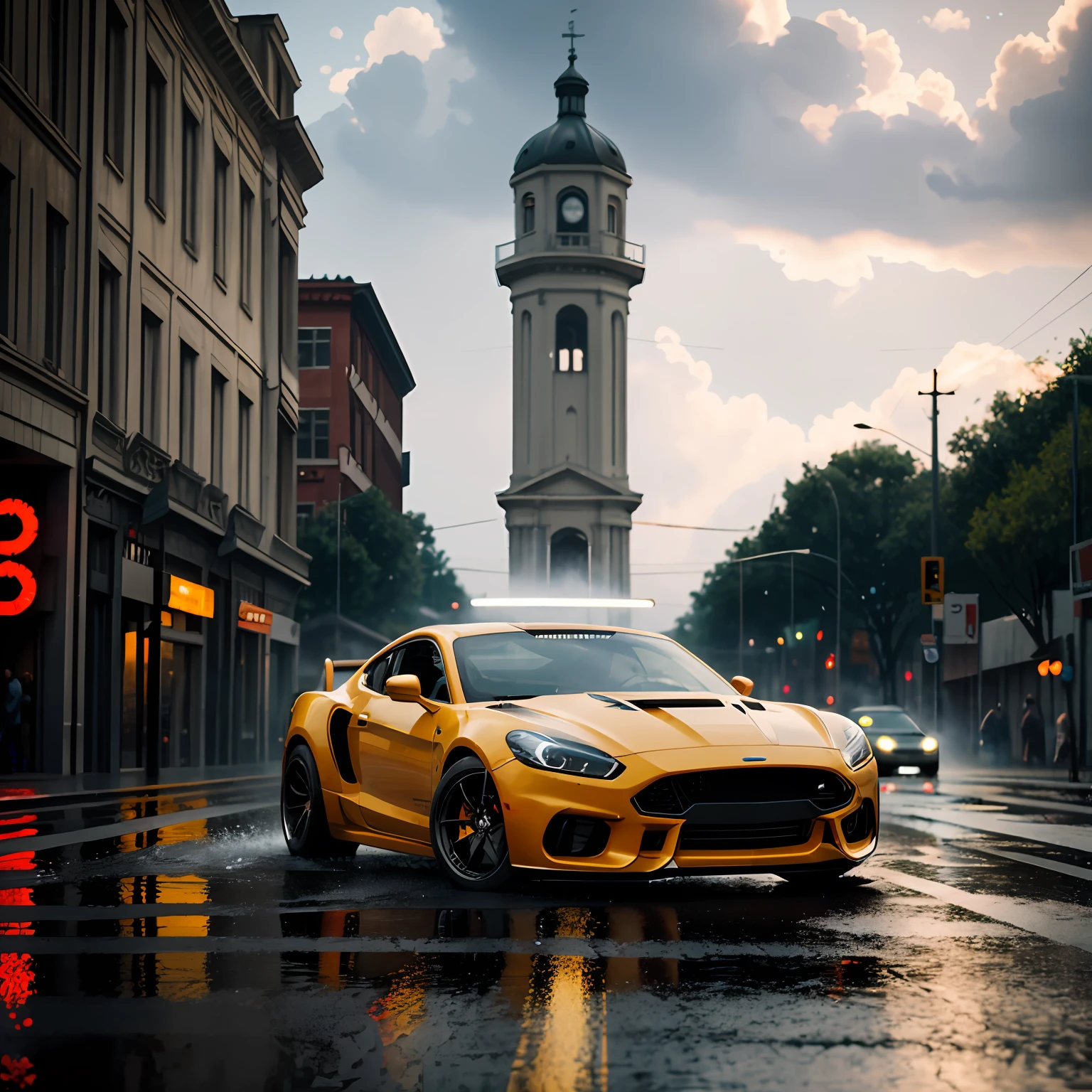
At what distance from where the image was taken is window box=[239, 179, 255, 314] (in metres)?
40.4

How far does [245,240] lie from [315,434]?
2971 cm

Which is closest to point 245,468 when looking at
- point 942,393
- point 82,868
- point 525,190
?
point 942,393

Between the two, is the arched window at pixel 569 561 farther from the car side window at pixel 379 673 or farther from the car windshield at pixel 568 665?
the car windshield at pixel 568 665

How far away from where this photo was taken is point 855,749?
8.38m

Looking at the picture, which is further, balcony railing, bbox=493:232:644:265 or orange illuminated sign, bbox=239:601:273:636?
balcony railing, bbox=493:232:644:265

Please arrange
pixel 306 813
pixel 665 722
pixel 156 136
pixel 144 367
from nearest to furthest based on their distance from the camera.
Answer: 1. pixel 665 722
2. pixel 306 813
3. pixel 144 367
4. pixel 156 136

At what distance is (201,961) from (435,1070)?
6.70 ft

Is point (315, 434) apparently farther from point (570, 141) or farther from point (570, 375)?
point (570, 141)

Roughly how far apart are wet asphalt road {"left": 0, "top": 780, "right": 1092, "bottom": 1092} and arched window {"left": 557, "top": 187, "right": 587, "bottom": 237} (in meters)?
74.3

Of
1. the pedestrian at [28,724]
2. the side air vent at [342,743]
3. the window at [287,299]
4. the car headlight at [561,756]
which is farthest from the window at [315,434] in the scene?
the car headlight at [561,756]

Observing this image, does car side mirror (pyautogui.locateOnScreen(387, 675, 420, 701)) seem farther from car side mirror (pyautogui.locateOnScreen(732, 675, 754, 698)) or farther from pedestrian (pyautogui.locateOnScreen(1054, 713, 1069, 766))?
pedestrian (pyautogui.locateOnScreen(1054, 713, 1069, 766))

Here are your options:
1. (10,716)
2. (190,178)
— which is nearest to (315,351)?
(190,178)

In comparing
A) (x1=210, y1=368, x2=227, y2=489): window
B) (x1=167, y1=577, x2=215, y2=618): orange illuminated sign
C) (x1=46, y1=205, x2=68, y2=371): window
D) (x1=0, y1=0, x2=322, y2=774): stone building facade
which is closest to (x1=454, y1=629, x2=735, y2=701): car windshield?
(x1=0, y1=0, x2=322, y2=774): stone building facade

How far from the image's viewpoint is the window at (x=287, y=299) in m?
46.6
